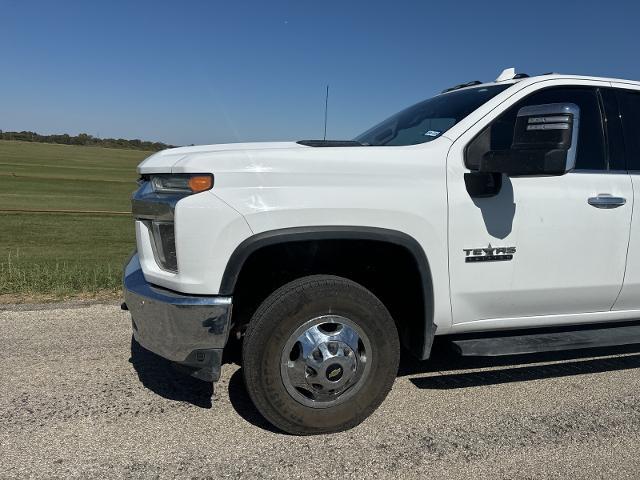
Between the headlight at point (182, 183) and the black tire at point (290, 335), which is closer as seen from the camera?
the headlight at point (182, 183)

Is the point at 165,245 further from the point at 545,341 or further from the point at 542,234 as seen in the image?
the point at 545,341

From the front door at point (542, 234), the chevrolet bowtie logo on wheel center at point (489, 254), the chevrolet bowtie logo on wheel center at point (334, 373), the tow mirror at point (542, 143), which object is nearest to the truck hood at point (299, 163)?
the front door at point (542, 234)

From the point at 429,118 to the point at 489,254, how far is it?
1.13 metres

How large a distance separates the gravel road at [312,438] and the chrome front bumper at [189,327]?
481 mm

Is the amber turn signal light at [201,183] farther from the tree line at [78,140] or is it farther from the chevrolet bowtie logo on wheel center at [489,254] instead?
the tree line at [78,140]

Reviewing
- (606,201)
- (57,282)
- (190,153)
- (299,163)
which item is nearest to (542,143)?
(606,201)

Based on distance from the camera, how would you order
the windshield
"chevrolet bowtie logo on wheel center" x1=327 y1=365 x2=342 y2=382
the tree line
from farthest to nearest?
the tree line < the windshield < "chevrolet bowtie logo on wheel center" x1=327 y1=365 x2=342 y2=382

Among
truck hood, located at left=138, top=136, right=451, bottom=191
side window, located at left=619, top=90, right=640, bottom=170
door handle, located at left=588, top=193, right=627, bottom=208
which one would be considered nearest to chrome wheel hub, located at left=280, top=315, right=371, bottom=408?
truck hood, located at left=138, top=136, right=451, bottom=191

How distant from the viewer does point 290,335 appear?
2.96 meters

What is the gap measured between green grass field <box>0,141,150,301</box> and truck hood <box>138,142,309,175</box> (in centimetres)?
321

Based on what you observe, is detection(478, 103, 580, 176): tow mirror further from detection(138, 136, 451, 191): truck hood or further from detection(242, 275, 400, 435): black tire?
detection(242, 275, 400, 435): black tire

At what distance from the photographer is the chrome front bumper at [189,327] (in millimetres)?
2820

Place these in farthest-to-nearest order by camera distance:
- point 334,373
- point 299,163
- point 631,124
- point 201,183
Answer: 1. point 631,124
2. point 334,373
3. point 299,163
4. point 201,183

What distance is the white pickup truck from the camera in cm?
283
